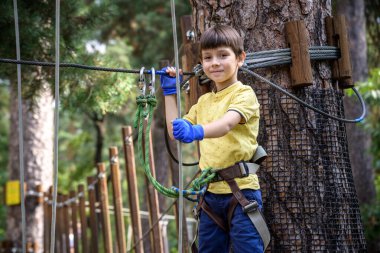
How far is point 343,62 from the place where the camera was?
3.25 metres

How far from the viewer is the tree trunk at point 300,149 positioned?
304 centimetres

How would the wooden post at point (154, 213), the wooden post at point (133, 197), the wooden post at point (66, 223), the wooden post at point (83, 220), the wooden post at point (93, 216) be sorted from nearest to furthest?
the wooden post at point (154, 213), the wooden post at point (133, 197), the wooden post at point (93, 216), the wooden post at point (83, 220), the wooden post at point (66, 223)

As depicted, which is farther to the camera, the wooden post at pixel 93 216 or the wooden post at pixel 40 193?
the wooden post at pixel 40 193

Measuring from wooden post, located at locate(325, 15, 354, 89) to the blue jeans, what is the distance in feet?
2.97

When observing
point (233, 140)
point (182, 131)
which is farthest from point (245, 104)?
point (182, 131)

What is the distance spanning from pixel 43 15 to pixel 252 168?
3473mm

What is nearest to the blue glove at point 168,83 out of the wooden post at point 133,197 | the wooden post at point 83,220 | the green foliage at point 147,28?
the wooden post at point 133,197

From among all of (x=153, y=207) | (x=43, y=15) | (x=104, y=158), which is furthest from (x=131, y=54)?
(x=153, y=207)

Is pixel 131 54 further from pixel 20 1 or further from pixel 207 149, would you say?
pixel 207 149

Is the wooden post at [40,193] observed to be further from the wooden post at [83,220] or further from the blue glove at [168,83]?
the blue glove at [168,83]

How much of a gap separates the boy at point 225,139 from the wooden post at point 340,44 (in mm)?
733

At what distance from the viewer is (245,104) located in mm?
2604

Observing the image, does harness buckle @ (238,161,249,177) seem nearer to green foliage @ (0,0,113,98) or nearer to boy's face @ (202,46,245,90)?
boy's face @ (202,46,245,90)

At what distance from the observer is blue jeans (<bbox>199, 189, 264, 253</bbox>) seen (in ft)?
8.64
